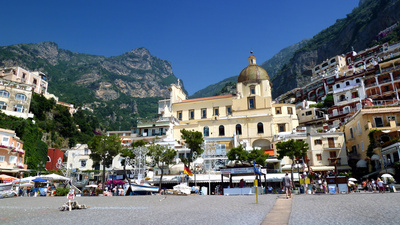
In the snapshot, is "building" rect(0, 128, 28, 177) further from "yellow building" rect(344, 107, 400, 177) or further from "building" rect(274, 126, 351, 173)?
"yellow building" rect(344, 107, 400, 177)

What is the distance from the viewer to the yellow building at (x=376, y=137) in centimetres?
3127

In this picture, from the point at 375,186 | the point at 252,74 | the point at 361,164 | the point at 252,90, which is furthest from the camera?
the point at 252,74

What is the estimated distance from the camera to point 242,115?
5269 cm

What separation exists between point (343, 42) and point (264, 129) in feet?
283

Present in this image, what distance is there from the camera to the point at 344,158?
38469 mm

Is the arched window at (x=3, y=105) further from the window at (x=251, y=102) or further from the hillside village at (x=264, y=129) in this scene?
the window at (x=251, y=102)

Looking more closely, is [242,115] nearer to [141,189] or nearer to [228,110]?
[228,110]

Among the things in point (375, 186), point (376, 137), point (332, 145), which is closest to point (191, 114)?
point (332, 145)

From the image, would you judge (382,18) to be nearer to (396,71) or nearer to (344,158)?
(396,71)

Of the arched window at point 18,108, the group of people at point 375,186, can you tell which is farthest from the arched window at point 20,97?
the group of people at point 375,186

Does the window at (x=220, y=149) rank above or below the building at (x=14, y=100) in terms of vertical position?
below

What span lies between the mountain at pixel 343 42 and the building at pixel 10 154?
95594mm

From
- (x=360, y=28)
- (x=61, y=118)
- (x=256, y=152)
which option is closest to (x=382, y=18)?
(x=360, y=28)

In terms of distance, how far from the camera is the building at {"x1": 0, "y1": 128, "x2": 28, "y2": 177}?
3950cm
